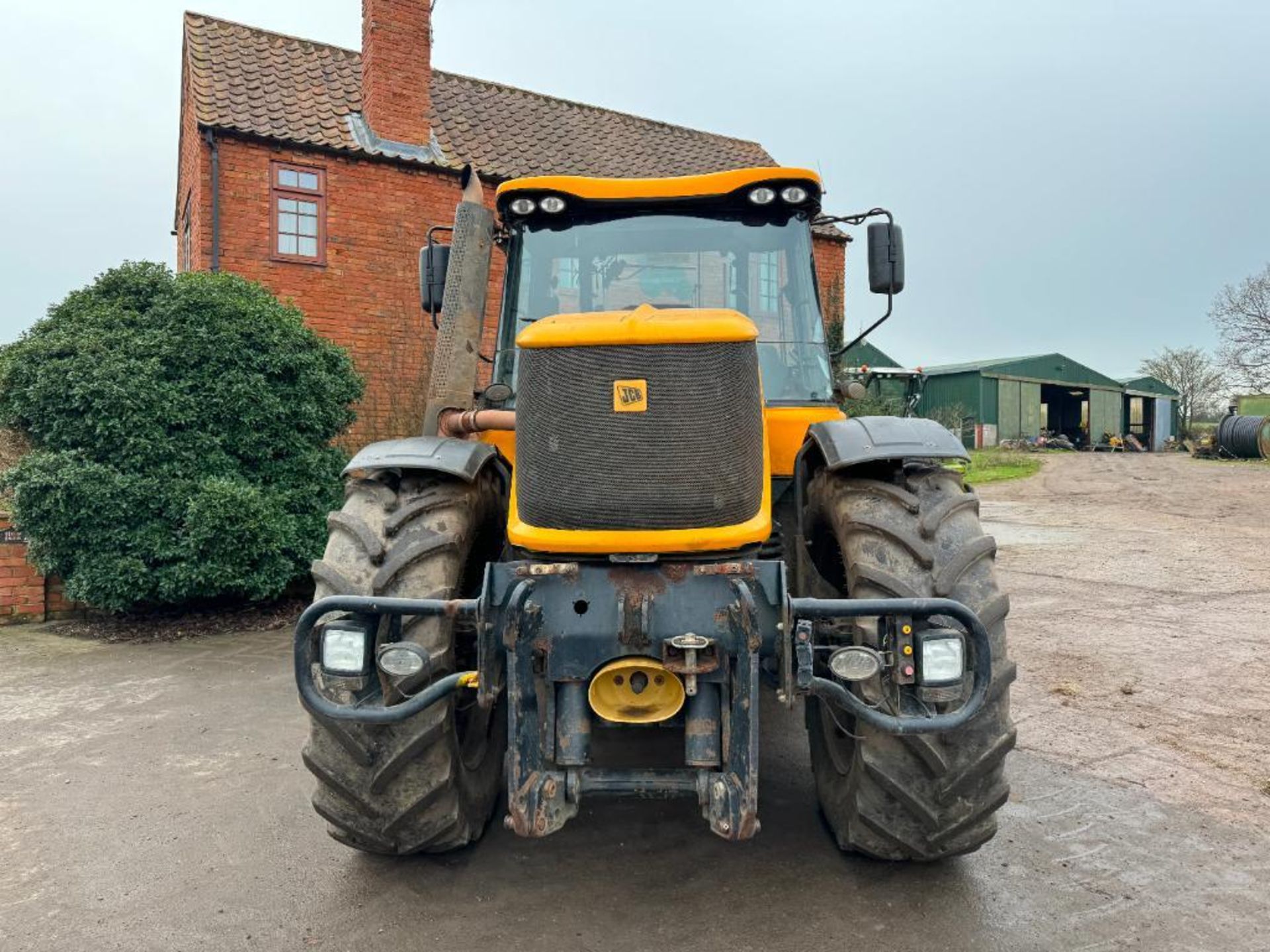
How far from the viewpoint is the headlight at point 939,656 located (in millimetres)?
2426

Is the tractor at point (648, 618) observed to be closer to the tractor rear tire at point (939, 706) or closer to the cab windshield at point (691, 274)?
the tractor rear tire at point (939, 706)

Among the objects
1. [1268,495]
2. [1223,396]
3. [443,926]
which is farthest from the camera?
[1223,396]

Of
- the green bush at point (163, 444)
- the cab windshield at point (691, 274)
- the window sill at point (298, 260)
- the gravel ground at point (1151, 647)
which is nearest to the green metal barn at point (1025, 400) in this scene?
the gravel ground at point (1151, 647)

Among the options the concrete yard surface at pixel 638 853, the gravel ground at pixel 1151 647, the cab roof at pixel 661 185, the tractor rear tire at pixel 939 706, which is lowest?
the concrete yard surface at pixel 638 853

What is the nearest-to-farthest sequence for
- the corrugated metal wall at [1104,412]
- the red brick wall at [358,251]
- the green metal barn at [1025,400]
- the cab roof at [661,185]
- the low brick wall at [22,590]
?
the cab roof at [661,185]
the low brick wall at [22,590]
the red brick wall at [358,251]
the green metal barn at [1025,400]
the corrugated metal wall at [1104,412]

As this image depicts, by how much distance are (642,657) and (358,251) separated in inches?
502

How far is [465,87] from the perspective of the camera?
16.6m

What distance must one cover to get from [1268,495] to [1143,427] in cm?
2847

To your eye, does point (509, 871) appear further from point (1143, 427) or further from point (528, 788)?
point (1143, 427)

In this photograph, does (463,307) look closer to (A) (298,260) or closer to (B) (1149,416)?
(A) (298,260)

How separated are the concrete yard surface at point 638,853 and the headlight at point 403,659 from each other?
0.84 meters

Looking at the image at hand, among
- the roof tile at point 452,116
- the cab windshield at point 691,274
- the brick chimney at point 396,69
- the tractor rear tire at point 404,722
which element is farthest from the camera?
the brick chimney at point 396,69

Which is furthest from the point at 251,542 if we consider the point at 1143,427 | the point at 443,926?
the point at 1143,427

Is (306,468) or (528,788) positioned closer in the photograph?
(528,788)
